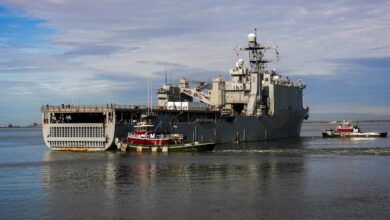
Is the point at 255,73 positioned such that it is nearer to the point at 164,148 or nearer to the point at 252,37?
the point at 252,37

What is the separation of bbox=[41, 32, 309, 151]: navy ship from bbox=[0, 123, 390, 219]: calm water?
44.0 ft

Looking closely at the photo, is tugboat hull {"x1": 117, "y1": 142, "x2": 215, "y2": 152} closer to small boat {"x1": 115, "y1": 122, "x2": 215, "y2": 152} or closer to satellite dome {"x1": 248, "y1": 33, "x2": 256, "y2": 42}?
small boat {"x1": 115, "y1": 122, "x2": 215, "y2": 152}

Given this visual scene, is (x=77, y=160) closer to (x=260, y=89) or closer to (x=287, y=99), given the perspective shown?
(x=260, y=89)

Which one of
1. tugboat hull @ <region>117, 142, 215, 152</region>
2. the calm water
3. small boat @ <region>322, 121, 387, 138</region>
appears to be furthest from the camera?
small boat @ <region>322, 121, 387, 138</region>

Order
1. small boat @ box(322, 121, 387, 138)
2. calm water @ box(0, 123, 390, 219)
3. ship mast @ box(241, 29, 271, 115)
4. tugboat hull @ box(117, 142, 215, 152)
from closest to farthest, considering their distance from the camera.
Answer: calm water @ box(0, 123, 390, 219)
tugboat hull @ box(117, 142, 215, 152)
ship mast @ box(241, 29, 271, 115)
small boat @ box(322, 121, 387, 138)

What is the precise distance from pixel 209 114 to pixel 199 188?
51711 millimetres

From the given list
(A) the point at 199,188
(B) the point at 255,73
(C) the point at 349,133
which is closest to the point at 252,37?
(B) the point at 255,73

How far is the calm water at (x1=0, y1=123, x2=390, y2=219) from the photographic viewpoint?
30.1 metres

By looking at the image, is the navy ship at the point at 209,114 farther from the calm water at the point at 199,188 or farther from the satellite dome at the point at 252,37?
the calm water at the point at 199,188

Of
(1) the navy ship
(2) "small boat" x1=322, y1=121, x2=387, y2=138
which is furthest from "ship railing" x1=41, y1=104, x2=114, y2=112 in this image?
(2) "small boat" x1=322, y1=121, x2=387, y2=138

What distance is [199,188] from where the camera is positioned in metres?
38.2

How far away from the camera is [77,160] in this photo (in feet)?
201

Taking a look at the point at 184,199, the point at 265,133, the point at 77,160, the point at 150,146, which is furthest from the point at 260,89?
the point at 184,199

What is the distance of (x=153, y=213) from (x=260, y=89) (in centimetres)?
6854
